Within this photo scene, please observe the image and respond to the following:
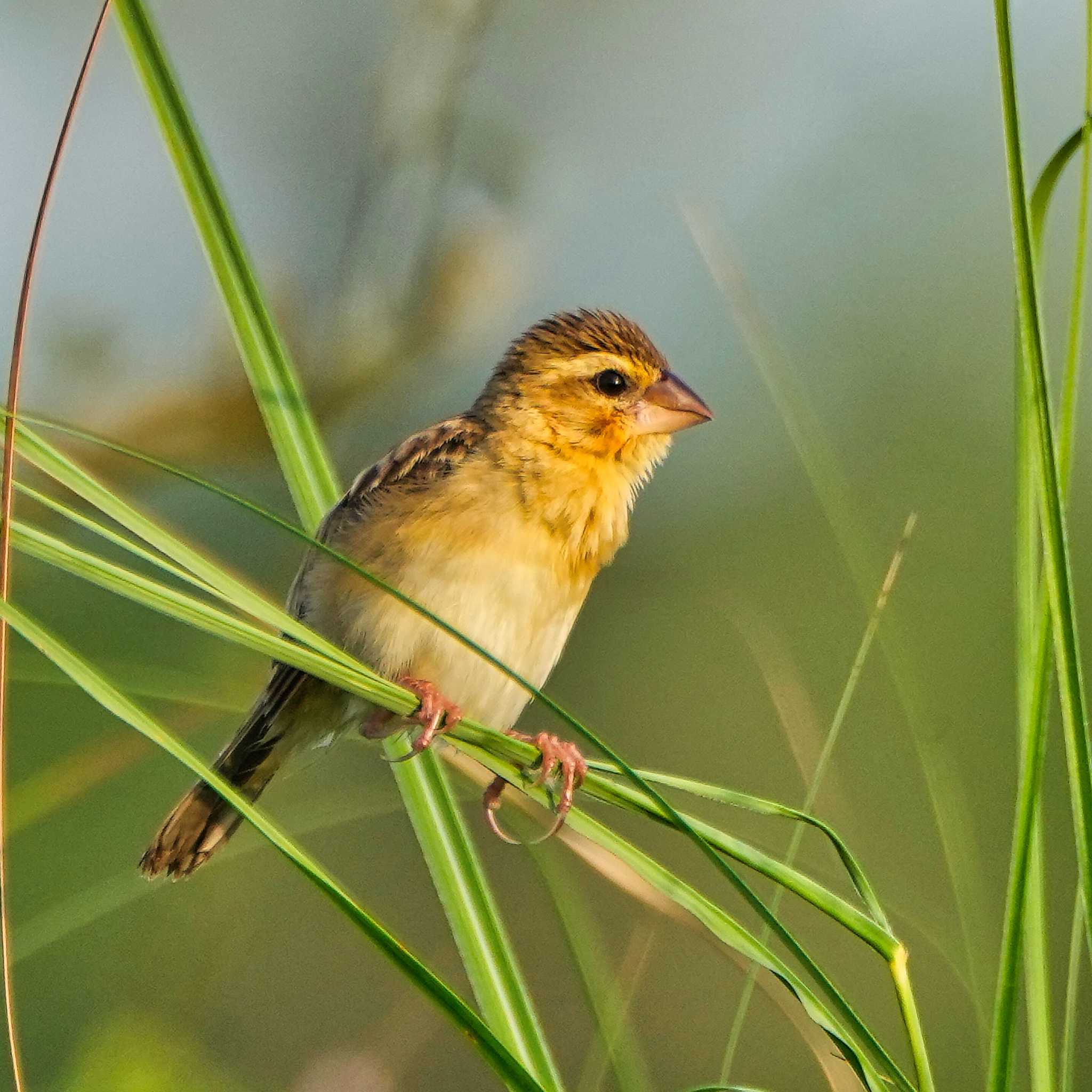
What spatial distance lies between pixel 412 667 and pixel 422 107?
4.45 ft

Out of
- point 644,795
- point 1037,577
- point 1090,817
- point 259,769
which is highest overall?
point 1037,577

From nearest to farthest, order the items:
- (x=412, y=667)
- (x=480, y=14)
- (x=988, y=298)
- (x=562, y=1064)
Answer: (x=412, y=667)
(x=480, y=14)
(x=562, y=1064)
(x=988, y=298)

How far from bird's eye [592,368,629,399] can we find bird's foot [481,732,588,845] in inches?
32.1

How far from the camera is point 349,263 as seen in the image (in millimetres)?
3084

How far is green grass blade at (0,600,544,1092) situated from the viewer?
3.94ft

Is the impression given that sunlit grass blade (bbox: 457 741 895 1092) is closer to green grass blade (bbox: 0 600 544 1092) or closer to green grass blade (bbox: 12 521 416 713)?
green grass blade (bbox: 0 600 544 1092)

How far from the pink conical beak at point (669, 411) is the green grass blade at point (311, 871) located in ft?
5.94

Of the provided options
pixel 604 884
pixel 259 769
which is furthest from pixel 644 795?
pixel 604 884

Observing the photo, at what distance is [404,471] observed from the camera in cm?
282

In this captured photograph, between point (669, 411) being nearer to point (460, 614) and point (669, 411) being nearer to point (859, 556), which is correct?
point (460, 614)

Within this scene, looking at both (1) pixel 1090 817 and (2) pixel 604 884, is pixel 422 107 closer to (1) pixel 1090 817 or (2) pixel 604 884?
(1) pixel 1090 817

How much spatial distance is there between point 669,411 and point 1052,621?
173cm

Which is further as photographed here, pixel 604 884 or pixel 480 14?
pixel 604 884

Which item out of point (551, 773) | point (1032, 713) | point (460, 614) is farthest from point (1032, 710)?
point (460, 614)
